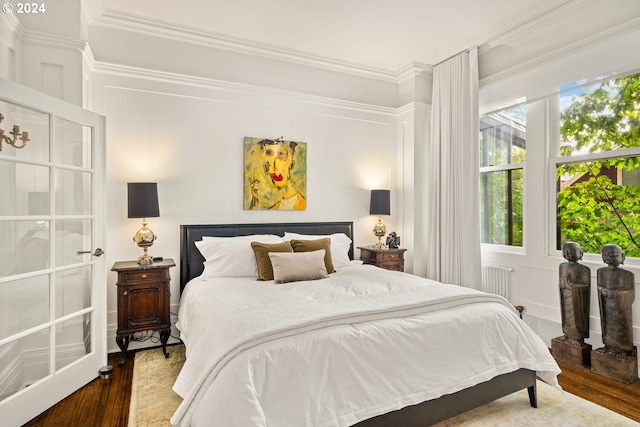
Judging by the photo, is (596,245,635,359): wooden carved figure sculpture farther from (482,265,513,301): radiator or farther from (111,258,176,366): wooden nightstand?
(111,258,176,366): wooden nightstand

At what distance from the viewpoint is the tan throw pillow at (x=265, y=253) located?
10.3ft

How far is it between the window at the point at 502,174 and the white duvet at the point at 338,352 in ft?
5.58

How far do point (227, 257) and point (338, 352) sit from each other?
6.03ft

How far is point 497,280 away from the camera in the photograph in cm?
384

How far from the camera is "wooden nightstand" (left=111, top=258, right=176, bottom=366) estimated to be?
2.97 metres

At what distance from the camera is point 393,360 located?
6.04ft

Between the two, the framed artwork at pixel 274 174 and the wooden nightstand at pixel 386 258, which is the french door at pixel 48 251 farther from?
the wooden nightstand at pixel 386 258

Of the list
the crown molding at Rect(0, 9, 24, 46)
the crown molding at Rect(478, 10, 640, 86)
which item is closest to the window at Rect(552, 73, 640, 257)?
the crown molding at Rect(478, 10, 640, 86)

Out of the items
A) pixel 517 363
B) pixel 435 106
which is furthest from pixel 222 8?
pixel 517 363

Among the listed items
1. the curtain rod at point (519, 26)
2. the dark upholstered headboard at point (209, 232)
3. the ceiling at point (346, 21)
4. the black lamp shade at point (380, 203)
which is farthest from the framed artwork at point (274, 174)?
the curtain rod at point (519, 26)

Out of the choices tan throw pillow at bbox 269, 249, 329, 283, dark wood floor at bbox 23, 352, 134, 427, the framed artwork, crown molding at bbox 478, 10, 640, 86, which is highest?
crown molding at bbox 478, 10, 640, 86

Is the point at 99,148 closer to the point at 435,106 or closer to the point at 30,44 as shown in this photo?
the point at 30,44

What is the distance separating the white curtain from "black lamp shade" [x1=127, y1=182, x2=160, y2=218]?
3079 millimetres

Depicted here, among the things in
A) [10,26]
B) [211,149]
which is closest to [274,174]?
[211,149]
